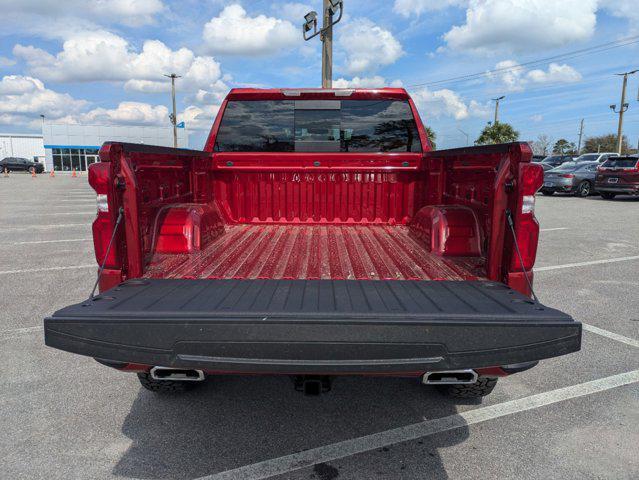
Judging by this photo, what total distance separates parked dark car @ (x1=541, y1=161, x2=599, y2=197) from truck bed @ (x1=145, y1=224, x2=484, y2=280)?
1899 centimetres

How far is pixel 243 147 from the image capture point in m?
4.62

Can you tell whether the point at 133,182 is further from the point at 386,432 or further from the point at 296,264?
the point at 386,432

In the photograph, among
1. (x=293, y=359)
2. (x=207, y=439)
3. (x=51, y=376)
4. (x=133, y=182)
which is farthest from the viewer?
(x=51, y=376)

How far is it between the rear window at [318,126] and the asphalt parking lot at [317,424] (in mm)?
2297

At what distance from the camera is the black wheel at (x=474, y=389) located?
304cm

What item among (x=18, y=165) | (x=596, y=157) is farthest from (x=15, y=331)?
(x=18, y=165)

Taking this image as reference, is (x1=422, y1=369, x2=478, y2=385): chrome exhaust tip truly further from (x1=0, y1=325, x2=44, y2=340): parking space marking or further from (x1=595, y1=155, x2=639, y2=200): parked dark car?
(x1=595, y1=155, x2=639, y2=200): parked dark car

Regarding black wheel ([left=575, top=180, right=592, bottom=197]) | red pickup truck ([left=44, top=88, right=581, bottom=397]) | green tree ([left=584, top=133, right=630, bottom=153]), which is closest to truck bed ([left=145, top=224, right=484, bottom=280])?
red pickup truck ([left=44, top=88, right=581, bottom=397])

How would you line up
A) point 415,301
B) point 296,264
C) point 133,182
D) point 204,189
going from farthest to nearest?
point 204,189
point 296,264
point 133,182
point 415,301

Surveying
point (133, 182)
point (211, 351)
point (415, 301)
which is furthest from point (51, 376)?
point (415, 301)

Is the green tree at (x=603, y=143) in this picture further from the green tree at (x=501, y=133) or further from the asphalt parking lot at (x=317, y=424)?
the asphalt parking lot at (x=317, y=424)

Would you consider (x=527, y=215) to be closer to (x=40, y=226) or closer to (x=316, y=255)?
(x=316, y=255)

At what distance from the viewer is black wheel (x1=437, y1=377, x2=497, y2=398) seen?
3.04 meters

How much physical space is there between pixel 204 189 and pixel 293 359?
2.83 m
